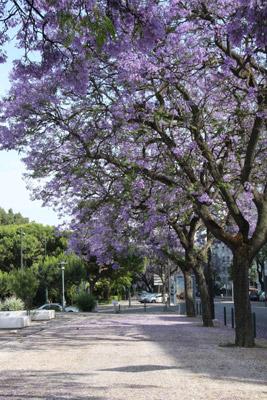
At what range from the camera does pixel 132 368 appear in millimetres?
10773

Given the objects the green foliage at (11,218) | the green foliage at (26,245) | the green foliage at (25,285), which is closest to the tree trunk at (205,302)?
the green foliage at (25,285)

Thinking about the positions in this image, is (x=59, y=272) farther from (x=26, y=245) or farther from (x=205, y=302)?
(x=205, y=302)

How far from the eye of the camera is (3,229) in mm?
64812

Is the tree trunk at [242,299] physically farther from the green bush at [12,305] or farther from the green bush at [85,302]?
the green bush at [85,302]

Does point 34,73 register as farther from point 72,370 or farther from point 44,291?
point 44,291

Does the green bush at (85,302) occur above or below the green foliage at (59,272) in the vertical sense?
below

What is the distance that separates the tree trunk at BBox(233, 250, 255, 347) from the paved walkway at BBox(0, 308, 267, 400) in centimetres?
53

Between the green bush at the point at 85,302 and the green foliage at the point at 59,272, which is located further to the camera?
the green foliage at the point at 59,272

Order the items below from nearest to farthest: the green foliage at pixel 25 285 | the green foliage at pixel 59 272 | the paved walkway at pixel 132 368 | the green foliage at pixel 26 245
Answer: the paved walkway at pixel 132 368 → the green foliage at pixel 25 285 → the green foliage at pixel 59 272 → the green foliage at pixel 26 245

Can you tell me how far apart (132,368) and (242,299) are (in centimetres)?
547

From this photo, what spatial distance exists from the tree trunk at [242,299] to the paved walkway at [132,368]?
0.53 metres

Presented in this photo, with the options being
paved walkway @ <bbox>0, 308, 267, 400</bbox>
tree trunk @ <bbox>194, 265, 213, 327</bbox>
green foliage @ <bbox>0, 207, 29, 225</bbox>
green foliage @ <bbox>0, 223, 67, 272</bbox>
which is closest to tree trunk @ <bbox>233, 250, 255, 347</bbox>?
paved walkway @ <bbox>0, 308, 267, 400</bbox>

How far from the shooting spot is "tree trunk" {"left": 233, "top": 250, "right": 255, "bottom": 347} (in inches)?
597

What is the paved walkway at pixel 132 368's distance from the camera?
8227 mm
